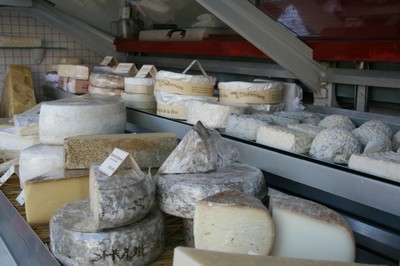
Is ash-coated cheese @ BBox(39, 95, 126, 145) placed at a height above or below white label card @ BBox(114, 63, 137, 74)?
below

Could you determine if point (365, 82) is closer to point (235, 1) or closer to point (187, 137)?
point (235, 1)

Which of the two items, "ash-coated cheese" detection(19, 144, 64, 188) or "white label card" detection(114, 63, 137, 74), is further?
"white label card" detection(114, 63, 137, 74)

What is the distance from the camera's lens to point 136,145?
1.49 m

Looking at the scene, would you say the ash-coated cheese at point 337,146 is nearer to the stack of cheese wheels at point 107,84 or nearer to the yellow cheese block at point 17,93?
the stack of cheese wheels at point 107,84

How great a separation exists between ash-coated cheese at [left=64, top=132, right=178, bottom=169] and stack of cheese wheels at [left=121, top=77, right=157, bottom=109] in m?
0.73

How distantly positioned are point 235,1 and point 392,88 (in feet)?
2.44

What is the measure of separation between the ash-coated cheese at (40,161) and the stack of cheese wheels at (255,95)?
67cm

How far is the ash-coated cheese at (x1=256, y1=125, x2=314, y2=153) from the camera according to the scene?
1.27 m

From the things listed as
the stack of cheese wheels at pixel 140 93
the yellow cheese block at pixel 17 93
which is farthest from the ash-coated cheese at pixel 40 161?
the yellow cheese block at pixel 17 93

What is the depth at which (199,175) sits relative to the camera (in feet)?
4.03

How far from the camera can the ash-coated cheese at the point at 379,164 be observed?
1004 mm

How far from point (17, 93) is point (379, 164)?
2976mm

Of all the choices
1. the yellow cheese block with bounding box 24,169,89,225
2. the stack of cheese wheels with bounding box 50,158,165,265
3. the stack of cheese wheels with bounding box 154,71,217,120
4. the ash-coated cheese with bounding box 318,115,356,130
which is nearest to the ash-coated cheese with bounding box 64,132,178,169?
the yellow cheese block with bounding box 24,169,89,225

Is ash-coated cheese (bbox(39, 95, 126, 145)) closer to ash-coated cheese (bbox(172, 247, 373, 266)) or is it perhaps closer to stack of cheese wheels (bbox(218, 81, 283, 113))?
stack of cheese wheels (bbox(218, 81, 283, 113))
